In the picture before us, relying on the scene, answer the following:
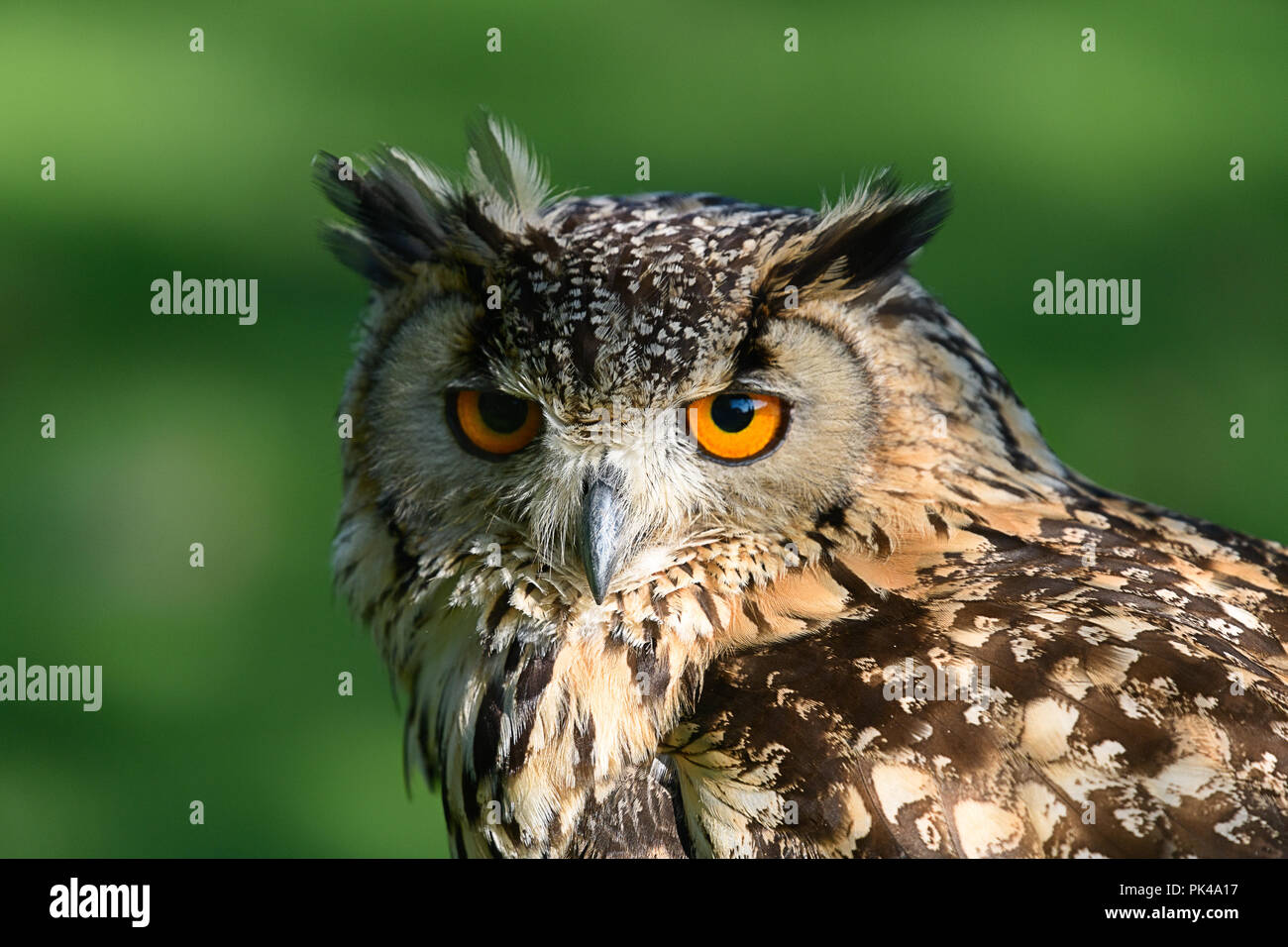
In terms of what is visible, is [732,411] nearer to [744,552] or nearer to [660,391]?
[660,391]

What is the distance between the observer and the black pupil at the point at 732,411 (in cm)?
239

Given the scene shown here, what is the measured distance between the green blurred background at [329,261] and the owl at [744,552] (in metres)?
1.59

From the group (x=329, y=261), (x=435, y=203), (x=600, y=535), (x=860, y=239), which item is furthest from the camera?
(x=329, y=261)

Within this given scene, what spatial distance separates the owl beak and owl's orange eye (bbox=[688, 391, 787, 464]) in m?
0.19

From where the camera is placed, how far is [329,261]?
670cm

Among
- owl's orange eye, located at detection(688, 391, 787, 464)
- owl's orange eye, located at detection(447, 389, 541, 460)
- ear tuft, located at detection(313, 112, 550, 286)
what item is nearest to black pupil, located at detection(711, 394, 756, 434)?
owl's orange eye, located at detection(688, 391, 787, 464)

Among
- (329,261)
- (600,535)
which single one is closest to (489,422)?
(600,535)

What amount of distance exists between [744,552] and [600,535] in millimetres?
261

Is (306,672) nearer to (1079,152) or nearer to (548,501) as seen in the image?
(548,501)

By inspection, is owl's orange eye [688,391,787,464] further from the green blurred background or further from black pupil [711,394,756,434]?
the green blurred background

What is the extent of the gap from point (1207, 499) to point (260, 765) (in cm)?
362

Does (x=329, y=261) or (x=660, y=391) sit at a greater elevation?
(x=329, y=261)

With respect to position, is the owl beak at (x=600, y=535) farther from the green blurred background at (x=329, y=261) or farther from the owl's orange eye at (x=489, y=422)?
the green blurred background at (x=329, y=261)
